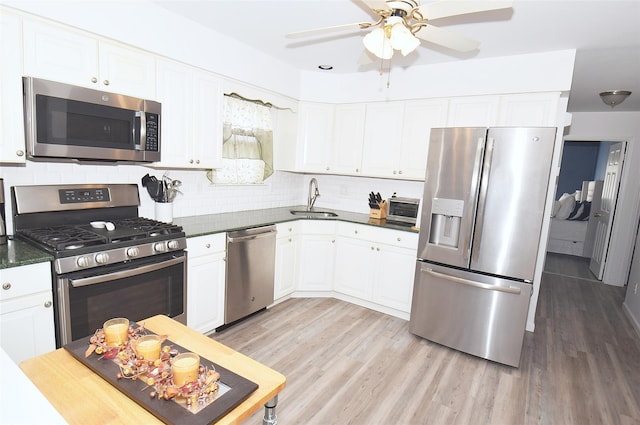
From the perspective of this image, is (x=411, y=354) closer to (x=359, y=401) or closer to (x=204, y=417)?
(x=359, y=401)

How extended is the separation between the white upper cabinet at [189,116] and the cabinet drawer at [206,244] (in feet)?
2.02

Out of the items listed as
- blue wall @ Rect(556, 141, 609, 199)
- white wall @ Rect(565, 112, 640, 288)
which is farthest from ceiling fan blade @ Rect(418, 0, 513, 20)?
blue wall @ Rect(556, 141, 609, 199)

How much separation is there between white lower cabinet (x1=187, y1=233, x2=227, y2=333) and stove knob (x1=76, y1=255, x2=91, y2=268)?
28.1 inches

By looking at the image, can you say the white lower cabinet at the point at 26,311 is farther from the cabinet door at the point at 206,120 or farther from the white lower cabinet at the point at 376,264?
the white lower cabinet at the point at 376,264

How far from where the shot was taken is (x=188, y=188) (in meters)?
3.26

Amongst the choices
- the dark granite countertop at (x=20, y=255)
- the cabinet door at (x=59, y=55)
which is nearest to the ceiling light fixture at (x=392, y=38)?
the cabinet door at (x=59, y=55)

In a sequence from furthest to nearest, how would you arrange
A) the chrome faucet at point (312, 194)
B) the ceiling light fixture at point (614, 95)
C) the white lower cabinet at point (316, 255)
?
the chrome faucet at point (312, 194) → the ceiling light fixture at point (614, 95) → the white lower cabinet at point (316, 255)

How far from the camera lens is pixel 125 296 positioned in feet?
7.25

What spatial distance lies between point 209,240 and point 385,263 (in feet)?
5.81

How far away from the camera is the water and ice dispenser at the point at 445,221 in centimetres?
290

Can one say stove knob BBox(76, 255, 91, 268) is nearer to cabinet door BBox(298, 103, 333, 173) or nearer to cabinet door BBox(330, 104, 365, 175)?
cabinet door BBox(298, 103, 333, 173)

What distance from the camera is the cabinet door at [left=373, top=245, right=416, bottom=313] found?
3475 millimetres

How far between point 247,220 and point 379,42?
208cm

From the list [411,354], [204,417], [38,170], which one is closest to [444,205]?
[411,354]
